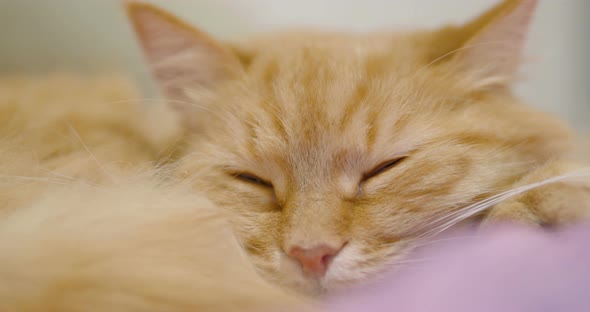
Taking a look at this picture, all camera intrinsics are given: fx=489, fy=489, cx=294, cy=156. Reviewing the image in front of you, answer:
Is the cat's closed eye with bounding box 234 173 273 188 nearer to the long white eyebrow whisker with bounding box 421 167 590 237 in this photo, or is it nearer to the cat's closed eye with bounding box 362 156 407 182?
the cat's closed eye with bounding box 362 156 407 182

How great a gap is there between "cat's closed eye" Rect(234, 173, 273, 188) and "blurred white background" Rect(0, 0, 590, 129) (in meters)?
0.70

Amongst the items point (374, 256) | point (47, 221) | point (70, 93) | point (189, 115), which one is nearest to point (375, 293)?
point (374, 256)

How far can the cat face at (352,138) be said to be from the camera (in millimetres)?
906

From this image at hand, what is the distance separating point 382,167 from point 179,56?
0.58 meters

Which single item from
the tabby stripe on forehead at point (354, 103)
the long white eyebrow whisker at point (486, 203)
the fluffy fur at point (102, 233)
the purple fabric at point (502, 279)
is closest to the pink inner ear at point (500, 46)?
the tabby stripe on forehead at point (354, 103)

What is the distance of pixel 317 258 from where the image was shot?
2.84 ft

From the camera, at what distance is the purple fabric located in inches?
25.7

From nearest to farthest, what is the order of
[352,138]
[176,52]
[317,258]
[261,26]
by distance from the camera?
[317,258], [352,138], [176,52], [261,26]

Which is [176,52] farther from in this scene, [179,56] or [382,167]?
[382,167]

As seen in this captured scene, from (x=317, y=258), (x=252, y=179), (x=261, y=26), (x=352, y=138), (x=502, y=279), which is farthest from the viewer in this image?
(x=261, y=26)

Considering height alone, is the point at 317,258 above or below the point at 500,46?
below

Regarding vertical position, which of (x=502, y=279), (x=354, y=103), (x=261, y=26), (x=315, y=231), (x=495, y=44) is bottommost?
(x=502, y=279)

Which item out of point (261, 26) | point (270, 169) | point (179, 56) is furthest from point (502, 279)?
point (261, 26)

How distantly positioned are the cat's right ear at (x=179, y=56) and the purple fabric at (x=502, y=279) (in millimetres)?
667
